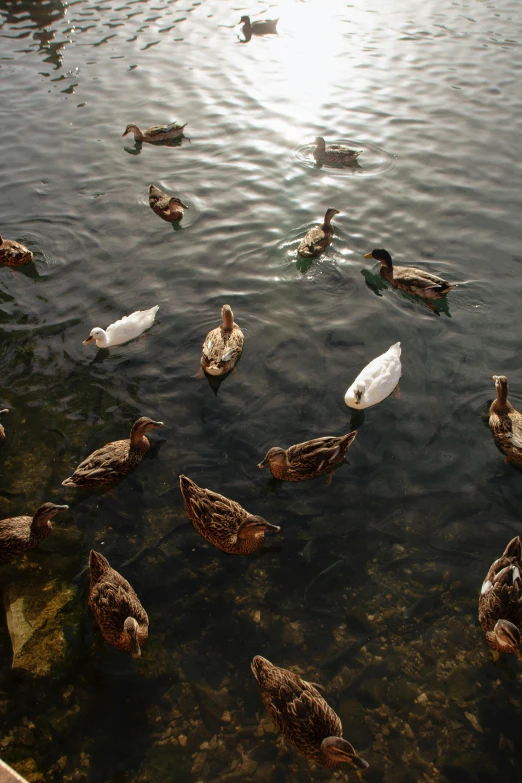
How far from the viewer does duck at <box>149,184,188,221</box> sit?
12.1 metres

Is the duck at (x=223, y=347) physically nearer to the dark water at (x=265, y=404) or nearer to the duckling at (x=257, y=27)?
the dark water at (x=265, y=404)

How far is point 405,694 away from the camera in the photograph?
5.87 meters

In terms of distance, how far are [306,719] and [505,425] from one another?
15.4ft

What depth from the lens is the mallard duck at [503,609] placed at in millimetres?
5836

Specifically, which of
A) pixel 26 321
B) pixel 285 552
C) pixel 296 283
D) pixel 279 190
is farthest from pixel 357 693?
pixel 279 190

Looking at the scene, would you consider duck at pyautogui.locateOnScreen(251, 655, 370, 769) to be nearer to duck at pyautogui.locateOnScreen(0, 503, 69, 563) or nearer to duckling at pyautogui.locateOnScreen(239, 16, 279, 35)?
duck at pyautogui.locateOnScreen(0, 503, 69, 563)

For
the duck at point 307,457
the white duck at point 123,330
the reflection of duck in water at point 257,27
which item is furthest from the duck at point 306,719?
the reflection of duck in water at point 257,27

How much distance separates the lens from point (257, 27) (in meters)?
21.0

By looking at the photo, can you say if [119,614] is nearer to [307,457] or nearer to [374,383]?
[307,457]

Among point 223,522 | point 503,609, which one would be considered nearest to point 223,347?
point 223,522

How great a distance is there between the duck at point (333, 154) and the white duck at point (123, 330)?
676 centimetres

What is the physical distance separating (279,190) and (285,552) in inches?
365

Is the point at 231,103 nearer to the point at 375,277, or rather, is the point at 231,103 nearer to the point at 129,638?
the point at 375,277

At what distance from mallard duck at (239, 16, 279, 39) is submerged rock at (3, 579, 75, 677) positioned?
21201 millimetres
